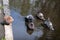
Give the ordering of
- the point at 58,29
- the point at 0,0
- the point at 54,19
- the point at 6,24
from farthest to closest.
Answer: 1. the point at 0,0
2. the point at 54,19
3. the point at 58,29
4. the point at 6,24

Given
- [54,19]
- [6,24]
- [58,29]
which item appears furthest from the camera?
[54,19]

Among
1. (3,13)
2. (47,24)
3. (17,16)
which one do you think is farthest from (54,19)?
(3,13)

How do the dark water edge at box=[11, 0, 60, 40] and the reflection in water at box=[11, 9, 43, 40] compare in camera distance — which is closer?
the reflection in water at box=[11, 9, 43, 40]

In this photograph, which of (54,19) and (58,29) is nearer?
(58,29)

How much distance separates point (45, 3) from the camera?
10016 mm

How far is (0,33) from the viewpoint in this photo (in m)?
6.56

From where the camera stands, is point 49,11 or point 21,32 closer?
point 21,32

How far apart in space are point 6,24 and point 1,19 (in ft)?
1.24

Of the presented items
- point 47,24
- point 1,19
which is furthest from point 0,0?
point 47,24

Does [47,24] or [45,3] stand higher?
[45,3]

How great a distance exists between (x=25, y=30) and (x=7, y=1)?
2321mm

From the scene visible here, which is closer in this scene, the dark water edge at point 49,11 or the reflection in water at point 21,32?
the reflection in water at point 21,32

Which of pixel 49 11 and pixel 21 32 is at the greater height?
pixel 49 11

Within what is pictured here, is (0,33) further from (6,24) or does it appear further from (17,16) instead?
(17,16)
